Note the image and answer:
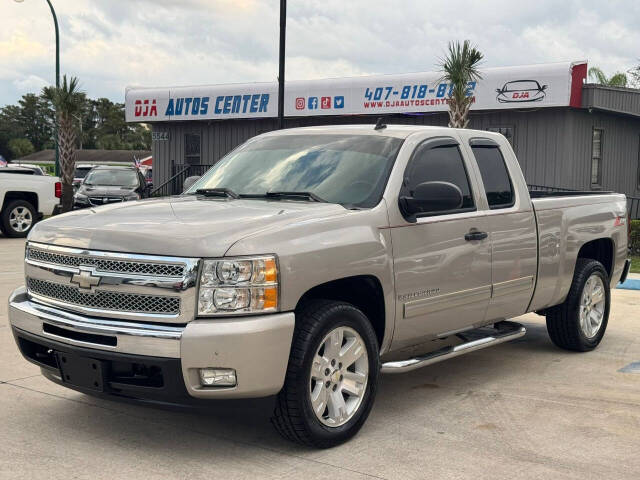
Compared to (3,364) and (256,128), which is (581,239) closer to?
(3,364)

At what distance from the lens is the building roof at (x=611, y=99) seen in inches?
787

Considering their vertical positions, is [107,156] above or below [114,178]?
above

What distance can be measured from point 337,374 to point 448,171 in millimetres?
1918

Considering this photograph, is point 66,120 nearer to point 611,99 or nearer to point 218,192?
point 611,99

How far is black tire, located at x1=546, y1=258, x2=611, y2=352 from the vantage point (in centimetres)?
737

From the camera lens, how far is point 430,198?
532 cm

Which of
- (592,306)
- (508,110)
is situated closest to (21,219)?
(508,110)

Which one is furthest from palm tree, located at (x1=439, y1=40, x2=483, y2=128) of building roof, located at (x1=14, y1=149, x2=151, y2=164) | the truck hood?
building roof, located at (x1=14, y1=149, x2=151, y2=164)

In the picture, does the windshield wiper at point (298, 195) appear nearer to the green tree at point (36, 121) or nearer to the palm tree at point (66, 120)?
the palm tree at point (66, 120)

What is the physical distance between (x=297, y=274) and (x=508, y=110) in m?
18.1

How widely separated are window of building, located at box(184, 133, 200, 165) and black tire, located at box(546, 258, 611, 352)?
22077mm

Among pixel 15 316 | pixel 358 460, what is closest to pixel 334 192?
pixel 358 460

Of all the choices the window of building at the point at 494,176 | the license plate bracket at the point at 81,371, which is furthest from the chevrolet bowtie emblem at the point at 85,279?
the window of building at the point at 494,176

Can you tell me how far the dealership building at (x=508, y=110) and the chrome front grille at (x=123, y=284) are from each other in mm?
16816
